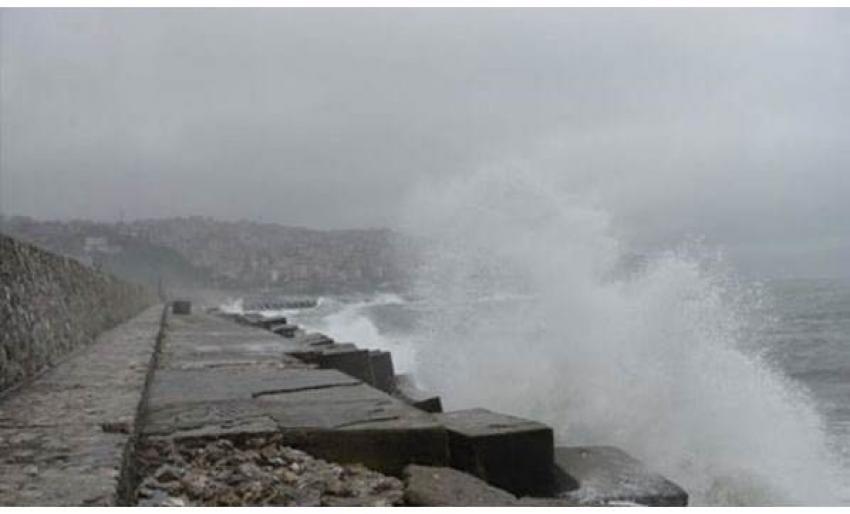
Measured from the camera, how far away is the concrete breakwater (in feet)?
8.92

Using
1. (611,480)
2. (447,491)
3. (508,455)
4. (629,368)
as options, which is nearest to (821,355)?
(629,368)

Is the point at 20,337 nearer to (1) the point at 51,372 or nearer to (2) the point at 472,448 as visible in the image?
(1) the point at 51,372

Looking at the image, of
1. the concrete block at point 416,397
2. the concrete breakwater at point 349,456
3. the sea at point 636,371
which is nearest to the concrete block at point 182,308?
the sea at point 636,371

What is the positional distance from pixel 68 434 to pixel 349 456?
101 centimetres

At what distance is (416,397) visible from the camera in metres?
7.30

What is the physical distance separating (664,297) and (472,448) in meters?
9.43

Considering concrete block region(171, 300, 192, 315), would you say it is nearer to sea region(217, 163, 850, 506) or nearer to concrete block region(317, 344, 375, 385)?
sea region(217, 163, 850, 506)

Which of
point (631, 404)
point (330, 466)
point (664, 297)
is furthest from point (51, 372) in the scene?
point (664, 297)

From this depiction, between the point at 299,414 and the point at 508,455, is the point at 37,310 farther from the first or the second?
the point at 508,455

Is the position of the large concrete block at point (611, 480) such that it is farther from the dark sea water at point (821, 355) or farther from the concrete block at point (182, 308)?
the concrete block at point (182, 308)

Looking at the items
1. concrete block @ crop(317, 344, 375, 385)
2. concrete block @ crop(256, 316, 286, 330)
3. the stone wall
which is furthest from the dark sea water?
the stone wall

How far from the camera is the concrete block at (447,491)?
2643 mm

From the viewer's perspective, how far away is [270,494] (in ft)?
8.70

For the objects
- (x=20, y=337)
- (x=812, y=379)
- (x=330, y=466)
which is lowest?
(x=812, y=379)
